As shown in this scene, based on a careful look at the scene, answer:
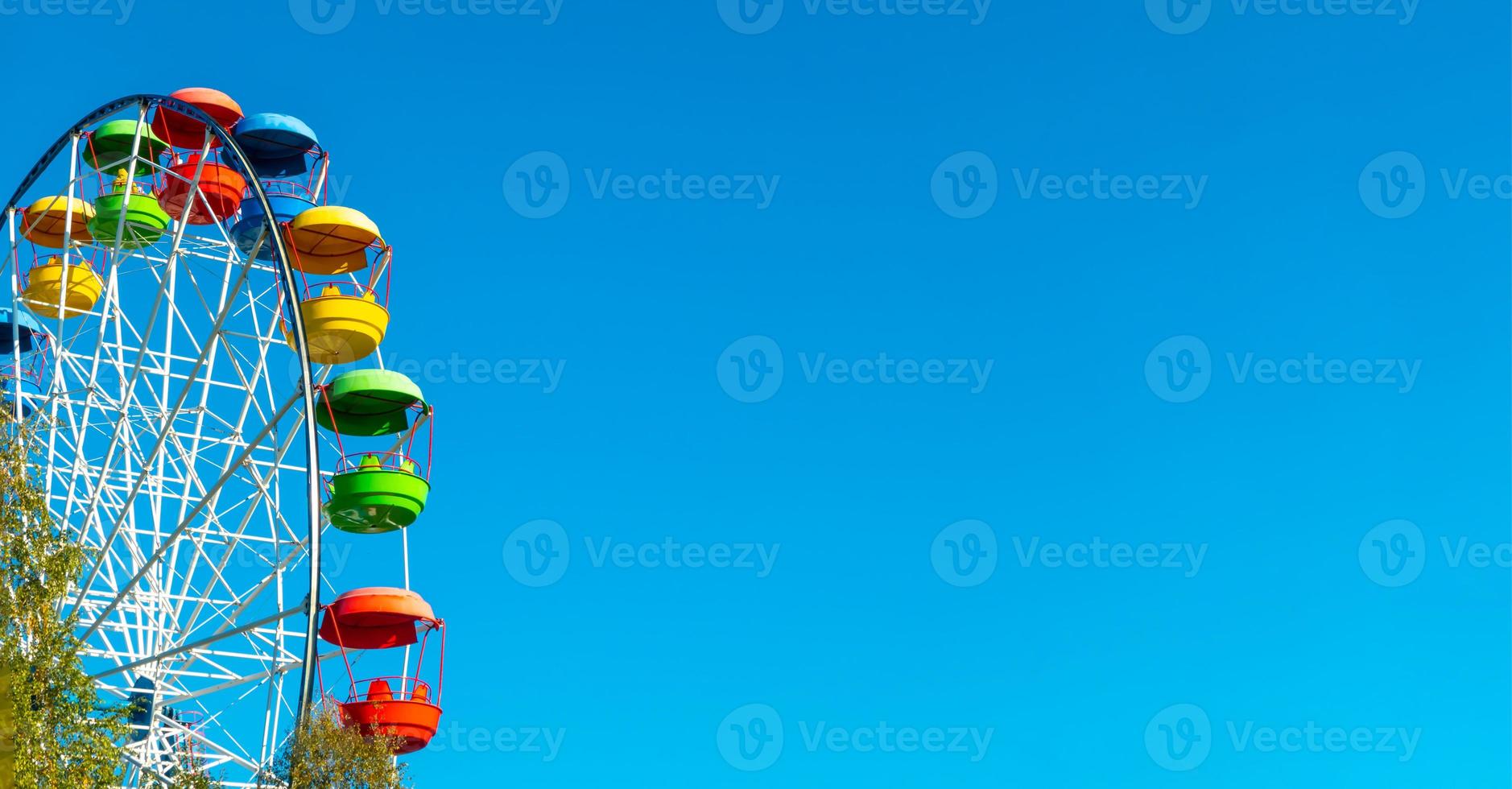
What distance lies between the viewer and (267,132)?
27.0m

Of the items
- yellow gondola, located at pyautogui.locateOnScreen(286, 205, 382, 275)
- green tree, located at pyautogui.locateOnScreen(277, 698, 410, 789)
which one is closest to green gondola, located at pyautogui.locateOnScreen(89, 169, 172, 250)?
yellow gondola, located at pyautogui.locateOnScreen(286, 205, 382, 275)

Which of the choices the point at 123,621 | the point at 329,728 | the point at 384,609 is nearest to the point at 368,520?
the point at 384,609

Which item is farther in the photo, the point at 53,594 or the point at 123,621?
the point at 123,621

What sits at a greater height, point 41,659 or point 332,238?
point 332,238

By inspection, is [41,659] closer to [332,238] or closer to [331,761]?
[331,761]

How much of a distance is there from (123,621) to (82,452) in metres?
2.63

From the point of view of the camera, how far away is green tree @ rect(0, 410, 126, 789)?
18.0 meters

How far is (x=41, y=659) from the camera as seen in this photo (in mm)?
18844

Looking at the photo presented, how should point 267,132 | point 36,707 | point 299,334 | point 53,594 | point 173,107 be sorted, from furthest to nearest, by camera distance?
point 267,132 → point 173,107 → point 299,334 → point 53,594 → point 36,707

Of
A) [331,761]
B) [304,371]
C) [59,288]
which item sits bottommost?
[331,761]

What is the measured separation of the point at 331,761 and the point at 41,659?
10.4ft

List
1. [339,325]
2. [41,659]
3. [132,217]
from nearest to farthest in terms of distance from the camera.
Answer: [41,659] < [339,325] < [132,217]

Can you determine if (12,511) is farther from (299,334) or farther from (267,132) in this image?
(267,132)

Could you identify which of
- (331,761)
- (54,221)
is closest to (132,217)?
(54,221)
